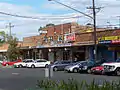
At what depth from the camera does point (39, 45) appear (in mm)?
→ 68500

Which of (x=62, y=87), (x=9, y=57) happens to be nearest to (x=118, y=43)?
(x=62, y=87)

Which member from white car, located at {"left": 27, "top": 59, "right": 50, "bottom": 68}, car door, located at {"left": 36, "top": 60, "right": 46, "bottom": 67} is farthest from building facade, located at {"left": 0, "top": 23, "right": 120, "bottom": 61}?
car door, located at {"left": 36, "top": 60, "right": 46, "bottom": 67}

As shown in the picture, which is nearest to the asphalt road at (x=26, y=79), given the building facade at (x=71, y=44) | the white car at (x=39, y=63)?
the building facade at (x=71, y=44)

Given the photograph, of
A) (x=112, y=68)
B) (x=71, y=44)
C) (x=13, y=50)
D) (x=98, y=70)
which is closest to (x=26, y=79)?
(x=112, y=68)

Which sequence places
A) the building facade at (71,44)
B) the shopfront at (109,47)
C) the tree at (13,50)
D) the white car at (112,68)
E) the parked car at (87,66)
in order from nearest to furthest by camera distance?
1. the white car at (112,68)
2. the parked car at (87,66)
3. the shopfront at (109,47)
4. the building facade at (71,44)
5. the tree at (13,50)

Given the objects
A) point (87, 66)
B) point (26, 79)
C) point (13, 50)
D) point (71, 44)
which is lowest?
point (26, 79)

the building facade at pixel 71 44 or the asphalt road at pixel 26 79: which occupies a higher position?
the building facade at pixel 71 44

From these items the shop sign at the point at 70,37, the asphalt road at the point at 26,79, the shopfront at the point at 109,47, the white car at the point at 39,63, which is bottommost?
the white car at the point at 39,63

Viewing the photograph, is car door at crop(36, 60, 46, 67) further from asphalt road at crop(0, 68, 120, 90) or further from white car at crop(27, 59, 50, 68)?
asphalt road at crop(0, 68, 120, 90)

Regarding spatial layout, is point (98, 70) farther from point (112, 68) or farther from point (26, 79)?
point (26, 79)

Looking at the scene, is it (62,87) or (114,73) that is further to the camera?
(114,73)

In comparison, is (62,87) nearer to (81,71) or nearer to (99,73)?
(99,73)

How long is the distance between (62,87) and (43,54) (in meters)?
61.1

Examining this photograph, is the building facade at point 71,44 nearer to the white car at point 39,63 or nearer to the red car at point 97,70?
the white car at point 39,63
